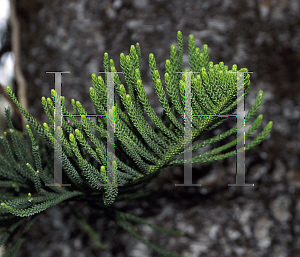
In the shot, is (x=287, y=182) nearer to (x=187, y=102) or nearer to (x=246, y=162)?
(x=246, y=162)

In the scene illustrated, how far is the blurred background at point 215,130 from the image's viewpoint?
2.66ft

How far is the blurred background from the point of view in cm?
81

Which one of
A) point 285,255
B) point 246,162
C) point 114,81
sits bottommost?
point 285,255

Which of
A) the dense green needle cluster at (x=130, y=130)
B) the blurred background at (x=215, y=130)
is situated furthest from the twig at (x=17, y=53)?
the dense green needle cluster at (x=130, y=130)

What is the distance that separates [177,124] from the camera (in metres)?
0.37

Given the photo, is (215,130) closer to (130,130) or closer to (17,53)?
(130,130)

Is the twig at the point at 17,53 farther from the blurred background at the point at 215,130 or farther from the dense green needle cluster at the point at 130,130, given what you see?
the dense green needle cluster at the point at 130,130

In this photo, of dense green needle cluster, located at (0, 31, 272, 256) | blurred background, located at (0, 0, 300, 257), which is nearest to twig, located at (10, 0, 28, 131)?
blurred background, located at (0, 0, 300, 257)

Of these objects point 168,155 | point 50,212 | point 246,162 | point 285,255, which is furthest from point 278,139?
point 50,212

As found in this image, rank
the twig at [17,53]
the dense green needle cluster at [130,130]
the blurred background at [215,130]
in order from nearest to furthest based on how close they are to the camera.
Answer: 1. the dense green needle cluster at [130,130]
2. the blurred background at [215,130]
3. the twig at [17,53]

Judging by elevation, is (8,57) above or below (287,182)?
above

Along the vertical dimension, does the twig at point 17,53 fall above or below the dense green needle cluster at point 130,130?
above

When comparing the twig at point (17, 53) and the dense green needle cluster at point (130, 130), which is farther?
the twig at point (17, 53)

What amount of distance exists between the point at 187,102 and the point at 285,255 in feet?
2.32
